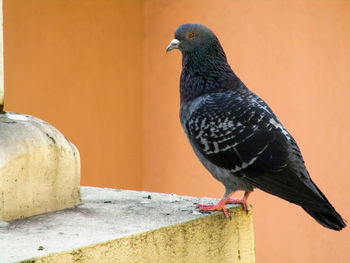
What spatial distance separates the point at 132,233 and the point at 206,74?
107 cm

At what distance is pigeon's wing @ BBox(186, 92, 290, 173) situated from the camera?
268 cm

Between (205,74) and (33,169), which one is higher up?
(205,74)

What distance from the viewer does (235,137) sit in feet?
9.03

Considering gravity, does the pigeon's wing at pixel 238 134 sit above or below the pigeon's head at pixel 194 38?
below

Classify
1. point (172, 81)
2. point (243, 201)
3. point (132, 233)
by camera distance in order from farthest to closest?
point (172, 81) < point (243, 201) < point (132, 233)

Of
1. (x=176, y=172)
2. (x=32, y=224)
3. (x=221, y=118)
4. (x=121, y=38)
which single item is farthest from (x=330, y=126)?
(x=32, y=224)

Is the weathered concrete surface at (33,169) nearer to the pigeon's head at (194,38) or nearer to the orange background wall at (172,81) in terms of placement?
the pigeon's head at (194,38)

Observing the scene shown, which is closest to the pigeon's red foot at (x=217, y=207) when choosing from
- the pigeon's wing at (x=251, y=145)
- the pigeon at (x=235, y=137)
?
the pigeon at (x=235, y=137)

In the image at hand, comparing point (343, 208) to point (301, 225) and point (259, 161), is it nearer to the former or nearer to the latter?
point (301, 225)

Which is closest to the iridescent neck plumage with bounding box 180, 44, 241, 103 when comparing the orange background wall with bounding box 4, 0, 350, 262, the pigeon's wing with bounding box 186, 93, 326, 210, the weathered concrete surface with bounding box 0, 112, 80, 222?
the pigeon's wing with bounding box 186, 93, 326, 210

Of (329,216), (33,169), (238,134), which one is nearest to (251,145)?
(238,134)

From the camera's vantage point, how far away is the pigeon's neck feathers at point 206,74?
2.97 meters

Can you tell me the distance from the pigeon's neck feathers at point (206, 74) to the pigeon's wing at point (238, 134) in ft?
A: 0.37

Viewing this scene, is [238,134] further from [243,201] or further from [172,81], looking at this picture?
[172,81]
